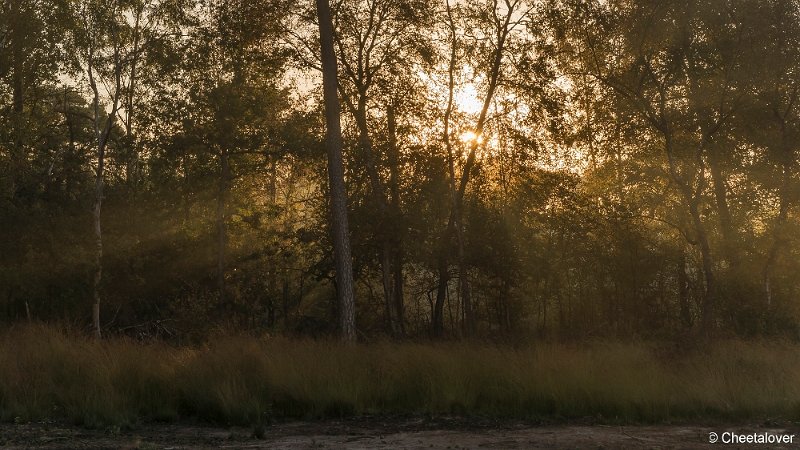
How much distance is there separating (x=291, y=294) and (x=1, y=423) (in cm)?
1657

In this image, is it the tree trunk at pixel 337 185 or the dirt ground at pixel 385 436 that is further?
the tree trunk at pixel 337 185

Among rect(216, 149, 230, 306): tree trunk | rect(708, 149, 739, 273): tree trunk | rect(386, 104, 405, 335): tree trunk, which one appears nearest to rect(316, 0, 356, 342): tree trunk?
rect(386, 104, 405, 335): tree trunk

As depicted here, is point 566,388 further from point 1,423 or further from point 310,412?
point 1,423

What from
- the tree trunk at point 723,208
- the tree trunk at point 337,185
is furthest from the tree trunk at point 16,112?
the tree trunk at point 723,208

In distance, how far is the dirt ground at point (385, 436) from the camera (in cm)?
973

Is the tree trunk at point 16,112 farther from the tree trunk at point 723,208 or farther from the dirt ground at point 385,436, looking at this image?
the tree trunk at point 723,208

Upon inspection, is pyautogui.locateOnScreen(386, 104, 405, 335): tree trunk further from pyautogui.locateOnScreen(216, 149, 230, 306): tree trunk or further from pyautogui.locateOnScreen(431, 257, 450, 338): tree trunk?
pyautogui.locateOnScreen(216, 149, 230, 306): tree trunk

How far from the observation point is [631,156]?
84.2 feet

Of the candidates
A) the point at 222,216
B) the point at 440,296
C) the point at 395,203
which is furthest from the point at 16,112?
the point at 440,296

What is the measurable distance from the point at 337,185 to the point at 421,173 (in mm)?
6694

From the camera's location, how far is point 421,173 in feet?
77.6

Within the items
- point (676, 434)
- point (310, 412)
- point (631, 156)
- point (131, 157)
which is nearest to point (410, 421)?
point (310, 412)

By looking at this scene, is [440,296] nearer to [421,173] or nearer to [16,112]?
[421,173]

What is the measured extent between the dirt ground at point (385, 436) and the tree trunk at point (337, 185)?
5.98m
